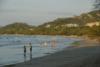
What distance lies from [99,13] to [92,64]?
2988mm

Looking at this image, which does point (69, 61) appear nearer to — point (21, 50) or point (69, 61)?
point (69, 61)

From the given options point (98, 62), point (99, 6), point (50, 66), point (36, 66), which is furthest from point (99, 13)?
point (36, 66)

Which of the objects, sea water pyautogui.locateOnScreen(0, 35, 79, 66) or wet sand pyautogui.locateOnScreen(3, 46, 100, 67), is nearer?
wet sand pyautogui.locateOnScreen(3, 46, 100, 67)

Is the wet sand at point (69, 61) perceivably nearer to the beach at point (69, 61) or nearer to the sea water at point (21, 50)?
the beach at point (69, 61)

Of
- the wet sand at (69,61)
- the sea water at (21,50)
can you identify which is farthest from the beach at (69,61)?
the sea water at (21,50)

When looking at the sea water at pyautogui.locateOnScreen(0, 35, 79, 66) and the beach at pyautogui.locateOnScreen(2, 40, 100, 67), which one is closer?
the beach at pyautogui.locateOnScreen(2, 40, 100, 67)

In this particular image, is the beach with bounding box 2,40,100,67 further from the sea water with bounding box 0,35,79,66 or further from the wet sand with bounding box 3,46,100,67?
the sea water with bounding box 0,35,79,66

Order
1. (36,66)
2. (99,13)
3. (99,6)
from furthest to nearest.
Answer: (36,66), (99,13), (99,6)

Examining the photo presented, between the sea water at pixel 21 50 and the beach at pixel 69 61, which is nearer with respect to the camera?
the beach at pixel 69 61

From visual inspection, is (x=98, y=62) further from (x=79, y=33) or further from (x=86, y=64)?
(x=79, y=33)

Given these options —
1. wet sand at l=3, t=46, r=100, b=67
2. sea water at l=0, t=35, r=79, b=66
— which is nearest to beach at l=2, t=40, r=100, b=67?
wet sand at l=3, t=46, r=100, b=67

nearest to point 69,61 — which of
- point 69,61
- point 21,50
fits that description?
point 69,61

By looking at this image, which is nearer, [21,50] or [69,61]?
[69,61]

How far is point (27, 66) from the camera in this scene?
77.9ft
